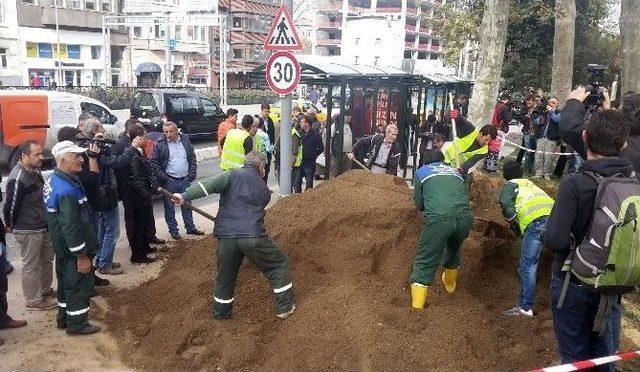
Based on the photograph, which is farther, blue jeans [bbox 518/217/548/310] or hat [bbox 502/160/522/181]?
hat [bbox 502/160/522/181]

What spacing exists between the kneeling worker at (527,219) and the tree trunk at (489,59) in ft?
26.1

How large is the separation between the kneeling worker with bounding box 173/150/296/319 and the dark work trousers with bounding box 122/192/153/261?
2.34m

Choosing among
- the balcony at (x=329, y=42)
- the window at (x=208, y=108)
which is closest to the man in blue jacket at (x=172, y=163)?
the window at (x=208, y=108)

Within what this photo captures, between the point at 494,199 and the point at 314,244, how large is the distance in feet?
13.3

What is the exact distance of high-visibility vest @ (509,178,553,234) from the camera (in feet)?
17.0

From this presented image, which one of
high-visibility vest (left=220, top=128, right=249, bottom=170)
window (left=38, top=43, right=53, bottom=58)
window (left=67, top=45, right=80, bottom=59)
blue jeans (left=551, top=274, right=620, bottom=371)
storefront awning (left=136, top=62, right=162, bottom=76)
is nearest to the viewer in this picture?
blue jeans (left=551, top=274, right=620, bottom=371)

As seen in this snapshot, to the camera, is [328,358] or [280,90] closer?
[328,358]

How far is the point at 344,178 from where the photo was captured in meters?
7.97

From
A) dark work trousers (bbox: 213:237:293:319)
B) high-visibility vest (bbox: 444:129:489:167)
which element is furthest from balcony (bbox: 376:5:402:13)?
dark work trousers (bbox: 213:237:293:319)

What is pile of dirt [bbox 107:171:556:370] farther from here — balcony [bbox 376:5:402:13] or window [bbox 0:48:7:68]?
balcony [bbox 376:5:402:13]

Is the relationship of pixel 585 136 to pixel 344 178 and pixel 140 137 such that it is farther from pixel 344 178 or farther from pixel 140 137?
pixel 140 137

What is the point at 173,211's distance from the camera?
8.34 meters

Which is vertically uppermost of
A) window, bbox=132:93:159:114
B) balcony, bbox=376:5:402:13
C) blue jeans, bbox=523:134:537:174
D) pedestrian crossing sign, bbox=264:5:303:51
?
balcony, bbox=376:5:402:13

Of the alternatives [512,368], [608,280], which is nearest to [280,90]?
[512,368]
